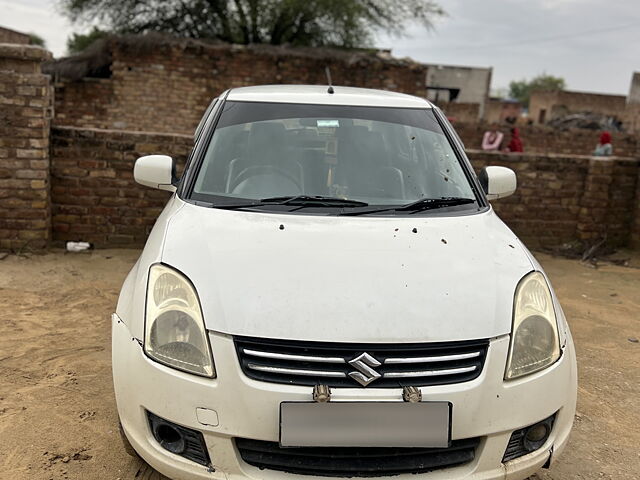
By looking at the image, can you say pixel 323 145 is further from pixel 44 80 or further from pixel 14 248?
pixel 14 248

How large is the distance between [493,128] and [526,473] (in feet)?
52.4

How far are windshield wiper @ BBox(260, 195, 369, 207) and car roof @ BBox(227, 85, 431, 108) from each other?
0.75 m

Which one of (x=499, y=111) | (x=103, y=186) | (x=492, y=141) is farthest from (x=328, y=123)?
(x=499, y=111)

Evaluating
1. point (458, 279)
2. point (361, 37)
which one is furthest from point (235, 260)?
point (361, 37)

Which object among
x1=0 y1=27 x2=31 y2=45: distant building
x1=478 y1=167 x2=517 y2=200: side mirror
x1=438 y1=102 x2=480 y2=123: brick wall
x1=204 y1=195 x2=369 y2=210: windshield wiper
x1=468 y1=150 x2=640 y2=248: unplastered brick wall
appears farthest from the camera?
x1=438 y1=102 x2=480 y2=123: brick wall

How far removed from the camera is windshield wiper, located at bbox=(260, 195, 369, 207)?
8.55 feet

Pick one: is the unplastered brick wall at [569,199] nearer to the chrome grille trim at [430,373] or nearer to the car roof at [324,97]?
the car roof at [324,97]

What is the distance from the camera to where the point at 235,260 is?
2109mm

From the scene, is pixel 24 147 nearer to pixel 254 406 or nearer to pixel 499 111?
pixel 254 406

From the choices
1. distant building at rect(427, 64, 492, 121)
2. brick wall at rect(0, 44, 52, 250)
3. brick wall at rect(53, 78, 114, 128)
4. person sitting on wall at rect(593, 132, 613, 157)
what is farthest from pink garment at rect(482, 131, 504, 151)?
distant building at rect(427, 64, 492, 121)

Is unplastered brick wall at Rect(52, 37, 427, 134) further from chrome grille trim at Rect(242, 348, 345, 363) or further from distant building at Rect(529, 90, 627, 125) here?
distant building at Rect(529, 90, 627, 125)

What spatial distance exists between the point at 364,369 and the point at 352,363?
43 mm

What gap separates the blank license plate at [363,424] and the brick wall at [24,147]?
4.57m

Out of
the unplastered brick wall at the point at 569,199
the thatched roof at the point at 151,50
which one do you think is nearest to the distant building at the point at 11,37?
the thatched roof at the point at 151,50
